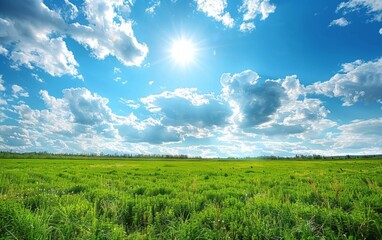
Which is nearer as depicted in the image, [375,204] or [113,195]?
[375,204]

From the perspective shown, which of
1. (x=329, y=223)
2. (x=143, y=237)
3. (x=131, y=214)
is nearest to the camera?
(x=143, y=237)

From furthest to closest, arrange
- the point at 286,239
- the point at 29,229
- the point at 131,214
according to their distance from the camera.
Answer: the point at 131,214
the point at 29,229
the point at 286,239

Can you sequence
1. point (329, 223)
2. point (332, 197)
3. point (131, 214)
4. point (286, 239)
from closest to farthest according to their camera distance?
point (286, 239) < point (329, 223) < point (131, 214) < point (332, 197)

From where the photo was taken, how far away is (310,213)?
604cm

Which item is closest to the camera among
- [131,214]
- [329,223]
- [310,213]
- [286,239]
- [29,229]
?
[286,239]

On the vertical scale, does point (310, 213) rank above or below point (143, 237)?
above

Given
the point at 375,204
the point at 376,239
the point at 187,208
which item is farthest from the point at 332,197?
the point at 187,208

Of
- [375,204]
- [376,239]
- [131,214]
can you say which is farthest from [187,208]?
[375,204]

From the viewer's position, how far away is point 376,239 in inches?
189

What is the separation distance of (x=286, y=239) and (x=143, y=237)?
110 inches

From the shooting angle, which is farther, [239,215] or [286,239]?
[239,215]

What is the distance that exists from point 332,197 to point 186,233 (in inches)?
236

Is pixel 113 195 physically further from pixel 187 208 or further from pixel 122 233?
pixel 122 233

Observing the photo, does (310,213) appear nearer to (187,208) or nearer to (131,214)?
(187,208)
